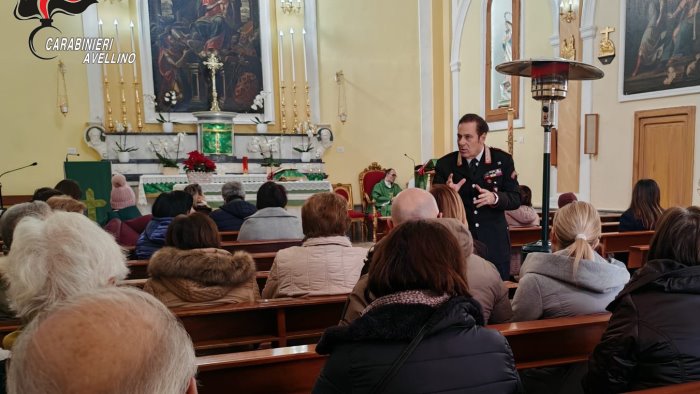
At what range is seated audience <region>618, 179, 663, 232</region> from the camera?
13.5 feet

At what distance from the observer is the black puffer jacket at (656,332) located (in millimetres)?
1500

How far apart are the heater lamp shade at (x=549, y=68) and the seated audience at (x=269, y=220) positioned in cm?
204

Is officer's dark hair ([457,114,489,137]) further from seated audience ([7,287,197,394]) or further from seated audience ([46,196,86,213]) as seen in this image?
seated audience ([7,287,197,394])

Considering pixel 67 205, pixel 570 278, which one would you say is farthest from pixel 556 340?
pixel 67 205

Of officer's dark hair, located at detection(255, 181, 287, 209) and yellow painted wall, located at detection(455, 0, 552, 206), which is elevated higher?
yellow painted wall, located at detection(455, 0, 552, 206)

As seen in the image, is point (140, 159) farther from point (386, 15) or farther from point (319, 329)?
point (319, 329)

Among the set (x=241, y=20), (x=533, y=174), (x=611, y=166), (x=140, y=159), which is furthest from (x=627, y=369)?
(x=241, y=20)

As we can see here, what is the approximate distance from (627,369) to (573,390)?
0.56 m

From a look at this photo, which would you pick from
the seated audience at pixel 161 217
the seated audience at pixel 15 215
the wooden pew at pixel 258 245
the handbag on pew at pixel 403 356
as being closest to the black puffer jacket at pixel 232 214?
Answer: the wooden pew at pixel 258 245

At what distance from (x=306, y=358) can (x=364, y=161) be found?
9335 millimetres

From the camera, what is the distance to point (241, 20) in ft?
33.0

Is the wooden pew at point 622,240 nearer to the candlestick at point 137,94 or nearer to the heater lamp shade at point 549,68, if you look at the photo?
the heater lamp shade at point 549,68

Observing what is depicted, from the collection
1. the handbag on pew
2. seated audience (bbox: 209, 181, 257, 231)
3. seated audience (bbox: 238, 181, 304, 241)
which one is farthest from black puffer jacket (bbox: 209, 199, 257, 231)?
the handbag on pew

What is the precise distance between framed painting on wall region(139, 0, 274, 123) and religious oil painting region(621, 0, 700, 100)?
21.2 feet
